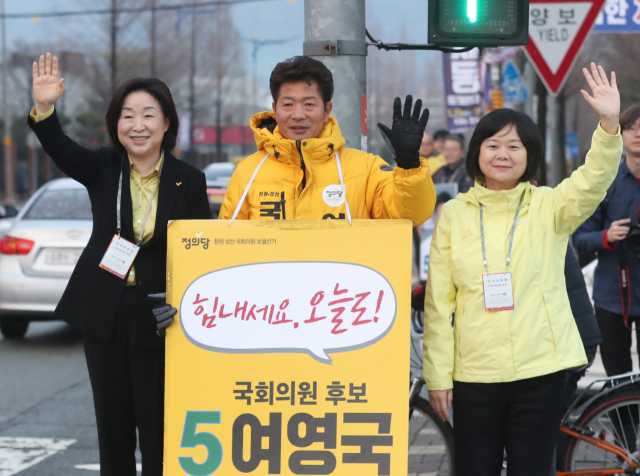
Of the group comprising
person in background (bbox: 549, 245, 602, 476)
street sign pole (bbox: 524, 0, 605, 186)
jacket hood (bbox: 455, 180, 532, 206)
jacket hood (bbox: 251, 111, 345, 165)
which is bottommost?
person in background (bbox: 549, 245, 602, 476)

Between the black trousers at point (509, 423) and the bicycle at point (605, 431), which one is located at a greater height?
the black trousers at point (509, 423)

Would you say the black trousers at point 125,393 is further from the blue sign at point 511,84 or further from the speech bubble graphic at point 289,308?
the blue sign at point 511,84

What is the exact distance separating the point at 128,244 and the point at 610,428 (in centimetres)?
247

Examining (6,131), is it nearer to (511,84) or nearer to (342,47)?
(511,84)

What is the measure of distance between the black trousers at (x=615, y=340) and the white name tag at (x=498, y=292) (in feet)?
5.53

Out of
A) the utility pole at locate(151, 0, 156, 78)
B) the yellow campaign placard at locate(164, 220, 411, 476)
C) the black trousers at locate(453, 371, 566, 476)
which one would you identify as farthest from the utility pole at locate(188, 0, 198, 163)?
the black trousers at locate(453, 371, 566, 476)

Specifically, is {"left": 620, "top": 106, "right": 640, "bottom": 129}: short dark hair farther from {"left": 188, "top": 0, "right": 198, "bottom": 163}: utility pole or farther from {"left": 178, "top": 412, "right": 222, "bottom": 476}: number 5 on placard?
{"left": 188, "top": 0, "right": 198, "bottom": 163}: utility pole

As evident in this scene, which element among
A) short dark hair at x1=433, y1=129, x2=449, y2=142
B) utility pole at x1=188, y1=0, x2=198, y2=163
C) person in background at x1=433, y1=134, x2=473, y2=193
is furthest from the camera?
utility pole at x1=188, y1=0, x2=198, y2=163

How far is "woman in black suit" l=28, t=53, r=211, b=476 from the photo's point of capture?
307 centimetres

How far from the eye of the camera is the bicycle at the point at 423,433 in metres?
3.82

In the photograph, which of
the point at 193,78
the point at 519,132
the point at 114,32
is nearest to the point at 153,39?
the point at 114,32

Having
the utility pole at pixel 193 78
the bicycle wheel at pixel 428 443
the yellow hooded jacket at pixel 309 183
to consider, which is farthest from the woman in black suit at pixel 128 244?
the utility pole at pixel 193 78

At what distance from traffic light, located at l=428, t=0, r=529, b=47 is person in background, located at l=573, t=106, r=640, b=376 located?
78 centimetres

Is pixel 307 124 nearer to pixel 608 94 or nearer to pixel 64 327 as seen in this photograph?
pixel 608 94
